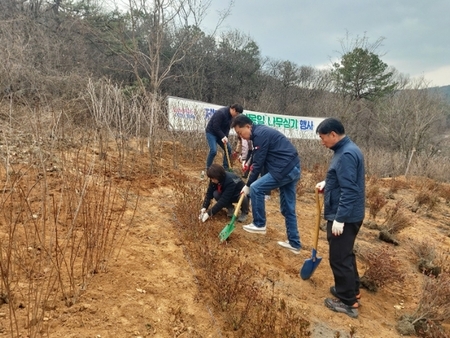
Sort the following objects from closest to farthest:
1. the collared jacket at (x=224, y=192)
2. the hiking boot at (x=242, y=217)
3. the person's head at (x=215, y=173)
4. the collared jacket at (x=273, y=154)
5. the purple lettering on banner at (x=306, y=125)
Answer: the collared jacket at (x=273, y=154)
the person's head at (x=215, y=173)
the collared jacket at (x=224, y=192)
the hiking boot at (x=242, y=217)
the purple lettering on banner at (x=306, y=125)

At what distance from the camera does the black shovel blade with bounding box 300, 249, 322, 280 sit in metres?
3.03

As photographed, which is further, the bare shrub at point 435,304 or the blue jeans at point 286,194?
the blue jeans at point 286,194

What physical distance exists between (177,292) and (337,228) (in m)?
1.39

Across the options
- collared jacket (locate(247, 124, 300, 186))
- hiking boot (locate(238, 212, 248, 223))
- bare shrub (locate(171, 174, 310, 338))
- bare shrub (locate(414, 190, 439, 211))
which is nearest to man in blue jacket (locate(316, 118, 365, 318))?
bare shrub (locate(171, 174, 310, 338))

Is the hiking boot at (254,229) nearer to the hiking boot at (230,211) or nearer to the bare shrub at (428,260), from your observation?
the hiking boot at (230,211)

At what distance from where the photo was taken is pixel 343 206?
2467 millimetres

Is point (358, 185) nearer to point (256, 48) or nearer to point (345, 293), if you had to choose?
point (345, 293)

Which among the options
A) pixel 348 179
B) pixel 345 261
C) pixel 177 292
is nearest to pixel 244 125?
pixel 348 179

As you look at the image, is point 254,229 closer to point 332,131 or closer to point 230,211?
point 230,211

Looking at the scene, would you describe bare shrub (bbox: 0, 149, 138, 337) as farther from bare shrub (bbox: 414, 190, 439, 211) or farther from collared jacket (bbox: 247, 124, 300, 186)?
bare shrub (bbox: 414, 190, 439, 211)

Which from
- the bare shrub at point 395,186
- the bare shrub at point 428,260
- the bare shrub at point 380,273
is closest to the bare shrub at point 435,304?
the bare shrub at point 380,273

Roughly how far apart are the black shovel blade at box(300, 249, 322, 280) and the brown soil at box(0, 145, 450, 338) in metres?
0.09

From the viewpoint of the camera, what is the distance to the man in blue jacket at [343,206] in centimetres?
246

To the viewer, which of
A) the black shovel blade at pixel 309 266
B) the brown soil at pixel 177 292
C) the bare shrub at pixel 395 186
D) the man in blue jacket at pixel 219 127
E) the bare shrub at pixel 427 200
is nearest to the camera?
the brown soil at pixel 177 292
